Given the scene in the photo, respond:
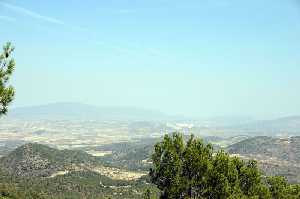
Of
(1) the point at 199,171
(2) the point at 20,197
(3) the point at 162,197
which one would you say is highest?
(1) the point at 199,171

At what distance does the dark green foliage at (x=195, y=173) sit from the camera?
5834cm

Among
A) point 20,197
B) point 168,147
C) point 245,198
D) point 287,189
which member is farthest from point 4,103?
point 20,197

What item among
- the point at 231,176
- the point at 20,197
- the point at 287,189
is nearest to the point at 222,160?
the point at 231,176

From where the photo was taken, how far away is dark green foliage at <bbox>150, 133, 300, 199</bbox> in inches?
2297

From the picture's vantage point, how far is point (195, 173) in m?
60.3

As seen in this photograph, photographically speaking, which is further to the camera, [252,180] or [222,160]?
[252,180]

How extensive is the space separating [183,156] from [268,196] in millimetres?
14454

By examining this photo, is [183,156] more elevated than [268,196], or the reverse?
A: [183,156]

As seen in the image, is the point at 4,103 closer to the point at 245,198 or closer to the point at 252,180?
the point at 245,198

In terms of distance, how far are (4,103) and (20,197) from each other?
15936 cm

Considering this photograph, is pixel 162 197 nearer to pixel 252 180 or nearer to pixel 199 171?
pixel 199 171

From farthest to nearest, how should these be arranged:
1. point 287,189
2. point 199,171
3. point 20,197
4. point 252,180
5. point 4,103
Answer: point 20,197 → point 287,189 → point 252,180 → point 199,171 → point 4,103

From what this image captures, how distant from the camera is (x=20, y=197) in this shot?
185 m

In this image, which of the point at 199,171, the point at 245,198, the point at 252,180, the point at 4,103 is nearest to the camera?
the point at 4,103
